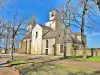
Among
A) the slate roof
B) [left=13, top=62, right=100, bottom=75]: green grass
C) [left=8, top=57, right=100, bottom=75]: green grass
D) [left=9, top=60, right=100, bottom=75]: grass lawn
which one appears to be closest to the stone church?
the slate roof

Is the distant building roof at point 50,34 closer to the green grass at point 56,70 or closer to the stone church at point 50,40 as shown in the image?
the stone church at point 50,40

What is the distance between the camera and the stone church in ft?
187

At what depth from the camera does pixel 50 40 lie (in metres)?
62.6

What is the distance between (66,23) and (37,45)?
31.1 meters

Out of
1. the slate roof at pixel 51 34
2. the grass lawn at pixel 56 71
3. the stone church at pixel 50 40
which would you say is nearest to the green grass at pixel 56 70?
the grass lawn at pixel 56 71

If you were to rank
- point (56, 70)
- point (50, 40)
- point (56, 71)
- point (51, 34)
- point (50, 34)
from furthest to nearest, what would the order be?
1. point (50, 34)
2. point (51, 34)
3. point (50, 40)
4. point (56, 70)
5. point (56, 71)

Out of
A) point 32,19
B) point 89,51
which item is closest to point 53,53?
point 89,51

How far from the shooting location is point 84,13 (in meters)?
33.6

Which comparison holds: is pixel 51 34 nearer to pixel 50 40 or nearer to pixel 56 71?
pixel 50 40

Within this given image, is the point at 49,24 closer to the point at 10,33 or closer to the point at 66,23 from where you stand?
the point at 66,23

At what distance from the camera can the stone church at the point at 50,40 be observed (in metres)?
57.0

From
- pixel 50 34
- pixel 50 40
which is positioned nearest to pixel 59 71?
pixel 50 40

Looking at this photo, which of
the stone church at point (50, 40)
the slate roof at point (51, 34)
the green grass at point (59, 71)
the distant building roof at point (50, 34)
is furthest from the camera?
the distant building roof at point (50, 34)

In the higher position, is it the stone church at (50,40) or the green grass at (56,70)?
the stone church at (50,40)
